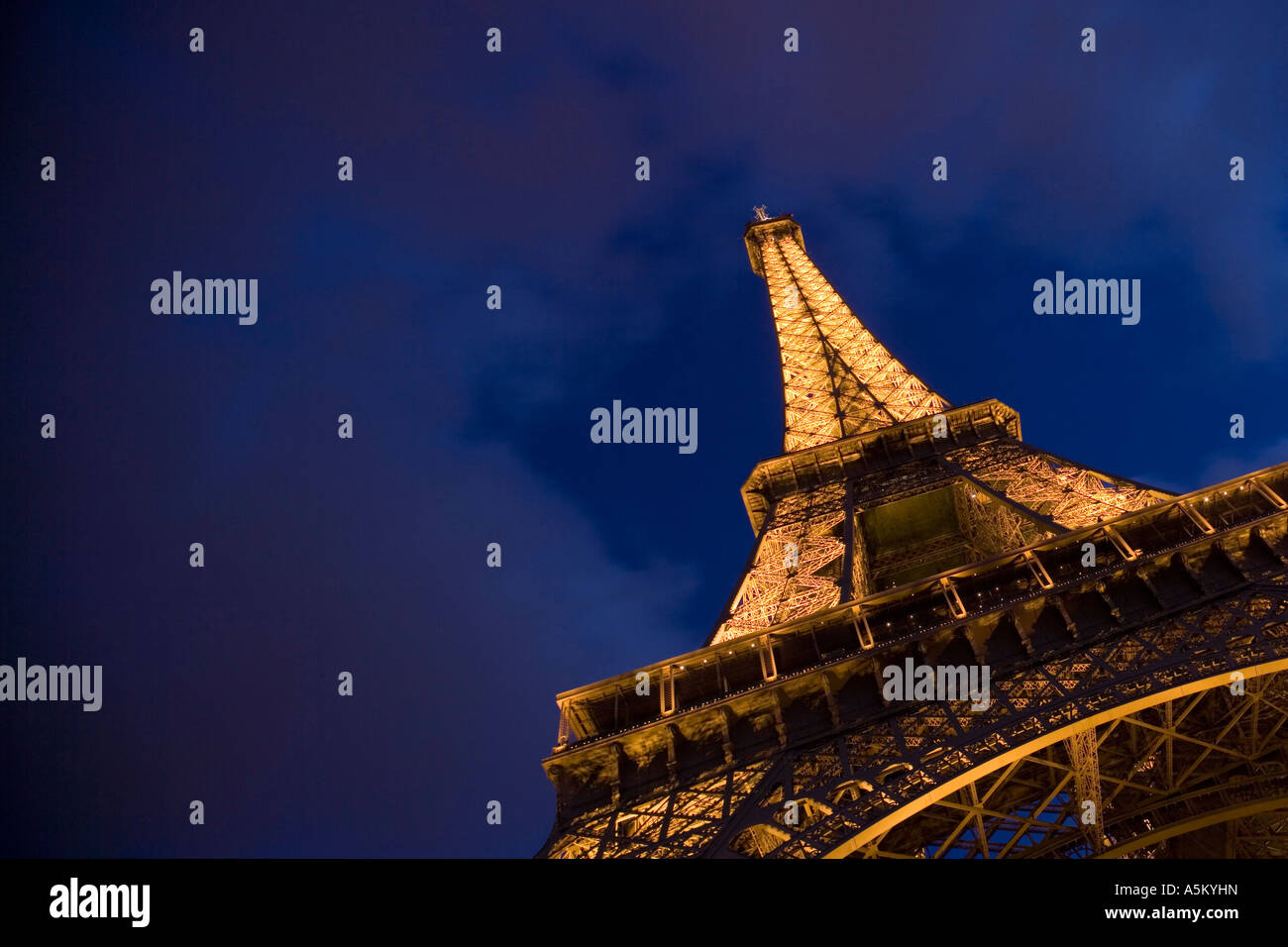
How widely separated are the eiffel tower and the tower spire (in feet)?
42.5

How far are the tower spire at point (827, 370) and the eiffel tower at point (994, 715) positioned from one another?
12953mm

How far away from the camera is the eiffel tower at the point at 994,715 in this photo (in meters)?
12.9

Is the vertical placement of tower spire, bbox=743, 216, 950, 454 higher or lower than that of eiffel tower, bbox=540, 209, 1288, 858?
higher

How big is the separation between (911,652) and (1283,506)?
23.9 ft

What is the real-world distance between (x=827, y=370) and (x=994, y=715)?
25.7 metres

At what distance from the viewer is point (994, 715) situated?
13711 millimetres

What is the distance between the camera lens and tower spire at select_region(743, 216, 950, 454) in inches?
1292
